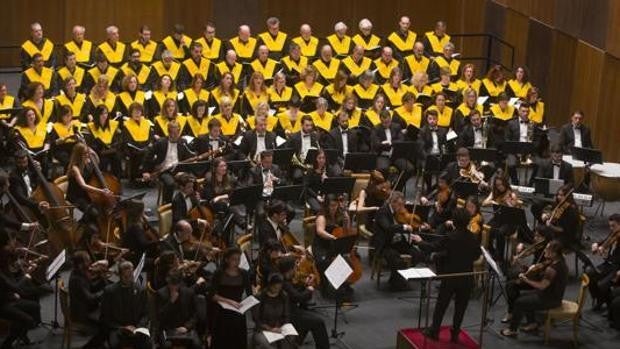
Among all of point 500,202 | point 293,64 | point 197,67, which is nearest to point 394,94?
point 293,64

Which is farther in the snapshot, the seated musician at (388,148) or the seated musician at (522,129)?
the seated musician at (522,129)

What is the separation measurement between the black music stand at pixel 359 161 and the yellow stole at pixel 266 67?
4111mm

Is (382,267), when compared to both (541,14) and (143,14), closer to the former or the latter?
(541,14)

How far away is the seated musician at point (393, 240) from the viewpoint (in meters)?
12.1

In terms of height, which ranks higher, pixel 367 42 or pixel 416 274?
pixel 367 42

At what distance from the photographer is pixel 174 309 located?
9.68m

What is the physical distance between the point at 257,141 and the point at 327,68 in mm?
3443

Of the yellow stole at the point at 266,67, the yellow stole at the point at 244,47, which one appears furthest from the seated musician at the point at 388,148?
the yellow stole at the point at 244,47

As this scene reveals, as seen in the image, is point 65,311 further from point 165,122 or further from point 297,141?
point 165,122

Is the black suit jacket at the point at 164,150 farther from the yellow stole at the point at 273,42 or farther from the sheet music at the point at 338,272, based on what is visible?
the yellow stole at the point at 273,42

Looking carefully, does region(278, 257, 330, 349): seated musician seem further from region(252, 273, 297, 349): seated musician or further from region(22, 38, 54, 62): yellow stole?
region(22, 38, 54, 62): yellow stole

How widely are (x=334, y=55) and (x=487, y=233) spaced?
666 cm

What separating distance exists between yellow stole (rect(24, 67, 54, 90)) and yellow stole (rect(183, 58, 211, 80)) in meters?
2.13

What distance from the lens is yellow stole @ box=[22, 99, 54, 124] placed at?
586 inches
